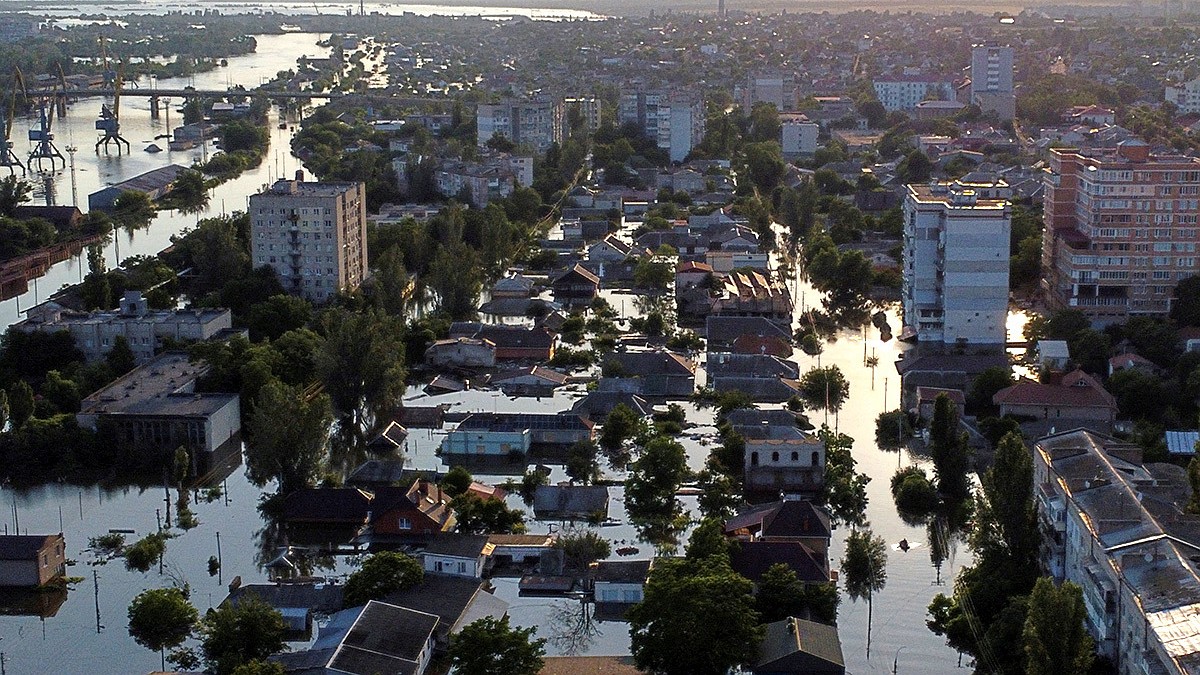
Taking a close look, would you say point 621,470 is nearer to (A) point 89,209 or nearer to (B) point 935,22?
(A) point 89,209

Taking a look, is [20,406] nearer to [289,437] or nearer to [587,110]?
[289,437]

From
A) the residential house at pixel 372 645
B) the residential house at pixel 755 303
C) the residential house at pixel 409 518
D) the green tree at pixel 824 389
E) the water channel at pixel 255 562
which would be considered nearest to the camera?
the residential house at pixel 372 645

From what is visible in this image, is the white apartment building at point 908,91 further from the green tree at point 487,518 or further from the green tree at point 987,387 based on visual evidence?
the green tree at point 487,518

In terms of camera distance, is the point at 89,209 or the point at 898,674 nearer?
the point at 898,674

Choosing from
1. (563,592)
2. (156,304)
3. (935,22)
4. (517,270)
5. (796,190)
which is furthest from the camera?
(935,22)

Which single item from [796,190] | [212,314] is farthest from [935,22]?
[212,314]

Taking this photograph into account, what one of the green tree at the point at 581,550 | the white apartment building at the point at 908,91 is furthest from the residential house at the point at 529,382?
the white apartment building at the point at 908,91
